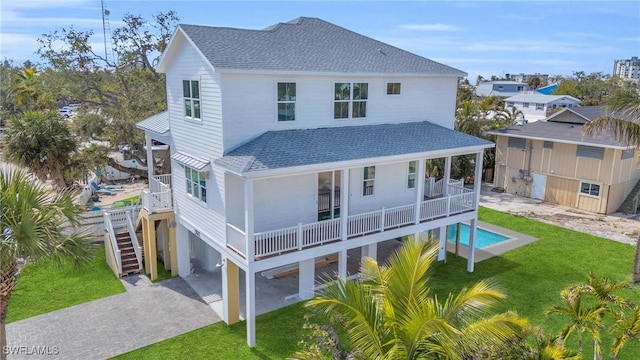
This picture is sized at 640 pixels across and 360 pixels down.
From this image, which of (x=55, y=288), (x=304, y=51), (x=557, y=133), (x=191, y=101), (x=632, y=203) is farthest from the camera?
(x=557, y=133)

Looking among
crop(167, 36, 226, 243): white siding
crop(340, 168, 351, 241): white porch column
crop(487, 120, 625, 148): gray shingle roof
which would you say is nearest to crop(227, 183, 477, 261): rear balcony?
crop(340, 168, 351, 241): white porch column

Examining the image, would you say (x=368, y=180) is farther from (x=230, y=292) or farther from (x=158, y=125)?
(x=158, y=125)

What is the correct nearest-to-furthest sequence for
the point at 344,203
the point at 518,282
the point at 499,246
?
1. the point at 344,203
2. the point at 518,282
3. the point at 499,246

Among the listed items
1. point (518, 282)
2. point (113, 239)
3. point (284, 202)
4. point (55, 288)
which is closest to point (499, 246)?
point (518, 282)

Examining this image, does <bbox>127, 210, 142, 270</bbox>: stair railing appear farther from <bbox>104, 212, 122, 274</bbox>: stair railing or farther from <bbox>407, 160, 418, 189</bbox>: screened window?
<bbox>407, 160, 418, 189</bbox>: screened window

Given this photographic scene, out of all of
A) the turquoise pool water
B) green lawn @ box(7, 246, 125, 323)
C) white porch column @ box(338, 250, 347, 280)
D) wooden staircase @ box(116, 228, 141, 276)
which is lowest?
the turquoise pool water

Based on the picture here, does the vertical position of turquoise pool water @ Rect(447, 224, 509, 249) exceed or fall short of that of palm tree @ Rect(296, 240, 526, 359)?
it falls short

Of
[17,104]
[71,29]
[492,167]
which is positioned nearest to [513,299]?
[492,167]

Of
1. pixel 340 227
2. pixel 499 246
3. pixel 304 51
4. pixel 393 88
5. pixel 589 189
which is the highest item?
pixel 304 51
